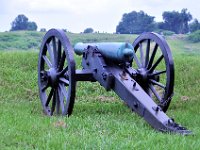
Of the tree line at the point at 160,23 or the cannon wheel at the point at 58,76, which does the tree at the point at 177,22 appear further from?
the cannon wheel at the point at 58,76

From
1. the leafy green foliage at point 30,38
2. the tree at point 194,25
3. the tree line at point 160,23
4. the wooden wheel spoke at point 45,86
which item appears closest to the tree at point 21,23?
the tree line at point 160,23

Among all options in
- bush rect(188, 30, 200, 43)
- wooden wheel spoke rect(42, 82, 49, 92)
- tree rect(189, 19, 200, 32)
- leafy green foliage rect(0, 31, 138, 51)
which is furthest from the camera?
tree rect(189, 19, 200, 32)

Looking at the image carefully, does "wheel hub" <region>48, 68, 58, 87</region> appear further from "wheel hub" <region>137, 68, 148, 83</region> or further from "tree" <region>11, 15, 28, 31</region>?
"tree" <region>11, 15, 28, 31</region>

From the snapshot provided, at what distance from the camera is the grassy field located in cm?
583

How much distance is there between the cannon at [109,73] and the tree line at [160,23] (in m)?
36.0

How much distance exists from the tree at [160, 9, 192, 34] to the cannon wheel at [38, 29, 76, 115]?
39486mm

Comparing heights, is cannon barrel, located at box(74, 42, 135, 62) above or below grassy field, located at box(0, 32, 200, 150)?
above

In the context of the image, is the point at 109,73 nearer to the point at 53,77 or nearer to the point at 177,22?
the point at 53,77

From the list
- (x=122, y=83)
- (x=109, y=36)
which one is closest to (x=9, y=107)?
(x=122, y=83)

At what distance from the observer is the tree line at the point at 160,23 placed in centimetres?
4608

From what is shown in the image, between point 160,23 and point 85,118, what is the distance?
4285cm

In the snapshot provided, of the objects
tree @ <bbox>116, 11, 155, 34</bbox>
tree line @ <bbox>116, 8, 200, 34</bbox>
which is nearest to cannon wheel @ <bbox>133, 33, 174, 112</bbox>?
tree @ <bbox>116, 11, 155, 34</bbox>

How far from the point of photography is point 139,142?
19.1 feet

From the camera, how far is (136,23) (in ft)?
152
